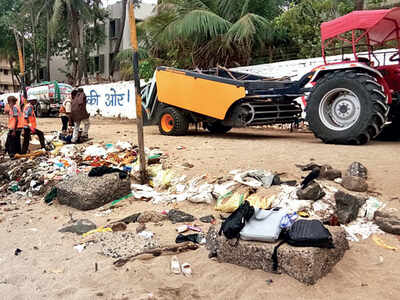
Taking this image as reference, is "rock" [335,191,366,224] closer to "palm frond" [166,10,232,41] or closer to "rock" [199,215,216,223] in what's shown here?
"rock" [199,215,216,223]

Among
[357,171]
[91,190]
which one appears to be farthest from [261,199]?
[91,190]

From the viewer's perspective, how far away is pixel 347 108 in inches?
252

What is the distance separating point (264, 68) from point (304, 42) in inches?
72.1

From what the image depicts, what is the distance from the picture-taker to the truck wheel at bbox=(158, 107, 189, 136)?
8.95m

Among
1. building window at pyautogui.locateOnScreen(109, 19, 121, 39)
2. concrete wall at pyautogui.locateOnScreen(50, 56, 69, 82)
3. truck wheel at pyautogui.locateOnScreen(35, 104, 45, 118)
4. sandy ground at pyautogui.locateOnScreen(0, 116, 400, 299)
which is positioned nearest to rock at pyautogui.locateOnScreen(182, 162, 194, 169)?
sandy ground at pyautogui.locateOnScreen(0, 116, 400, 299)

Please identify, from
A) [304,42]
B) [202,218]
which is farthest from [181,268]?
[304,42]

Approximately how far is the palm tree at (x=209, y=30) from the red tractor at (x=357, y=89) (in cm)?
528

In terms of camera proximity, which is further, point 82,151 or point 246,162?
point 82,151

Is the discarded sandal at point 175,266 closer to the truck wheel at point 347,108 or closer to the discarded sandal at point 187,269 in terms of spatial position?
the discarded sandal at point 187,269

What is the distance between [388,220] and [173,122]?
6142 millimetres

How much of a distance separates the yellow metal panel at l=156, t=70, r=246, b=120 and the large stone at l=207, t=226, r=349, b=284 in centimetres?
492

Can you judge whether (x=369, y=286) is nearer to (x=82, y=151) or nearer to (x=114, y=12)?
(x=82, y=151)

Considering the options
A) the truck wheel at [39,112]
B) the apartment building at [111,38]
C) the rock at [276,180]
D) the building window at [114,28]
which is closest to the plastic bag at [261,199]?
the rock at [276,180]

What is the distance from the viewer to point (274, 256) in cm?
285
